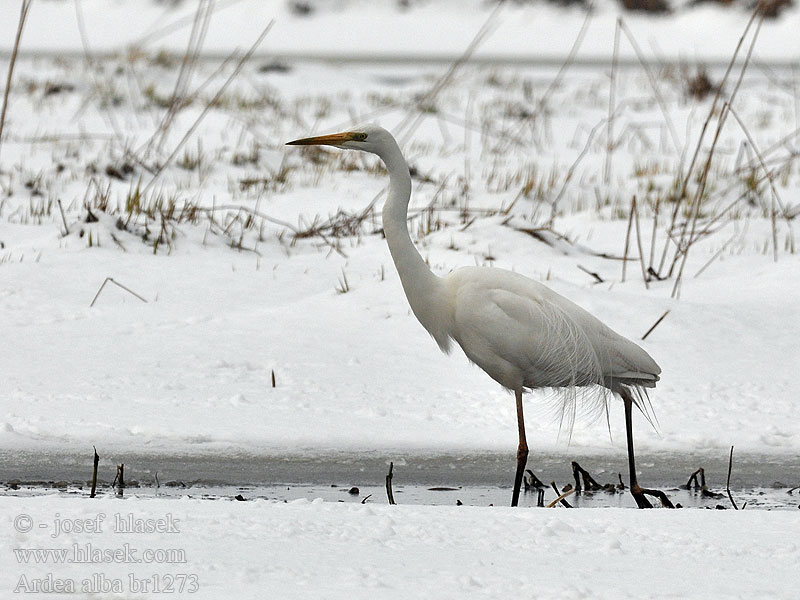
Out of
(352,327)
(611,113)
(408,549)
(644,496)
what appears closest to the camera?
(408,549)

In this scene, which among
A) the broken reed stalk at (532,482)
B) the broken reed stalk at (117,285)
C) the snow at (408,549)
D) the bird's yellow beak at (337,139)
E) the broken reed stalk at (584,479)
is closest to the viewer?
the snow at (408,549)

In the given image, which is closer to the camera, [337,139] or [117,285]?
[337,139]

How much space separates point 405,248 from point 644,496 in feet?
3.68

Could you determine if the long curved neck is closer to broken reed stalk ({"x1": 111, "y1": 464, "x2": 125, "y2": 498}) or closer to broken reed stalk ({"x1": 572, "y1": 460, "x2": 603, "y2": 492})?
broken reed stalk ({"x1": 572, "y1": 460, "x2": 603, "y2": 492})

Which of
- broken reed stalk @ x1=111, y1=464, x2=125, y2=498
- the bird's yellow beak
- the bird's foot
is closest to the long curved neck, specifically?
the bird's yellow beak

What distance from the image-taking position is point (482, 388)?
4.50 metres

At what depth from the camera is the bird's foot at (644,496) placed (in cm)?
337

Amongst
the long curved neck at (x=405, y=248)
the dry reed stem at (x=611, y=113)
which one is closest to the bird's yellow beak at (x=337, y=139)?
the long curved neck at (x=405, y=248)

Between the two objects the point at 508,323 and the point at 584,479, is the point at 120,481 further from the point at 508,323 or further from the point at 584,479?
the point at 584,479

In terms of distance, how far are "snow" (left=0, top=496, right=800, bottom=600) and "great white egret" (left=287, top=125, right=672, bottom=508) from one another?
1017 millimetres

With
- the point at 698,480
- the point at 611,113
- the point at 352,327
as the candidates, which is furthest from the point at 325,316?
the point at 611,113

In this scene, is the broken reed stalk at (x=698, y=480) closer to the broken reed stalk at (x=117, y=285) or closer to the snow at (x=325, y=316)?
the snow at (x=325, y=316)

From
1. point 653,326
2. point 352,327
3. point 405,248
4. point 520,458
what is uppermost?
point 405,248

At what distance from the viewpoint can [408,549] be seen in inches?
95.4
